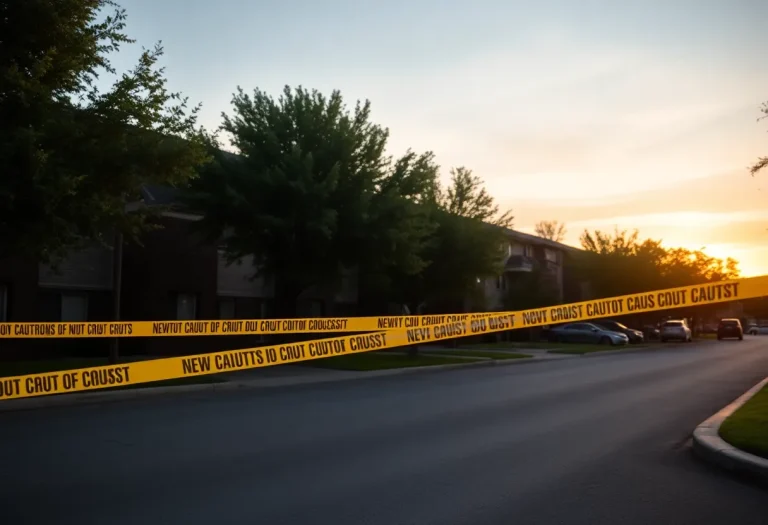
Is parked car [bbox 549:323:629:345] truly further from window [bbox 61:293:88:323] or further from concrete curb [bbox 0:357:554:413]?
window [bbox 61:293:88:323]

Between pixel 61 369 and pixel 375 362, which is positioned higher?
pixel 61 369

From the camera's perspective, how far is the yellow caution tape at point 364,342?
1283 cm

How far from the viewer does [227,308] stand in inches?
1265

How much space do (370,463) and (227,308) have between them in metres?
24.4

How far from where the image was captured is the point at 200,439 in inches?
401

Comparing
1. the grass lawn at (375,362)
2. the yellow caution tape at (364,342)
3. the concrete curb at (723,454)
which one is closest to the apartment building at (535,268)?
the grass lawn at (375,362)

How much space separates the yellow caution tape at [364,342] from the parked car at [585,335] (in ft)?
95.5

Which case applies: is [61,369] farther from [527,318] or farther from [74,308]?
[527,318]

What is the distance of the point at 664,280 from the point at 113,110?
49.8m

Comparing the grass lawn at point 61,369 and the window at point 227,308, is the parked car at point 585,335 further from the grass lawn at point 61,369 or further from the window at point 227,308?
the grass lawn at point 61,369

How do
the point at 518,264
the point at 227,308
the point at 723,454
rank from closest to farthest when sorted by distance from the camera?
the point at 723,454, the point at 227,308, the point at 518,264

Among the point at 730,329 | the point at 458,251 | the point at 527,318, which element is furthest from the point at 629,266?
the point at 527,318

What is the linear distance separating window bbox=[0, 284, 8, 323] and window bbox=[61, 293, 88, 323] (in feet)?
7.31

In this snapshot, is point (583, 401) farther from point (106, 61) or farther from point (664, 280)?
point (664, 280)
